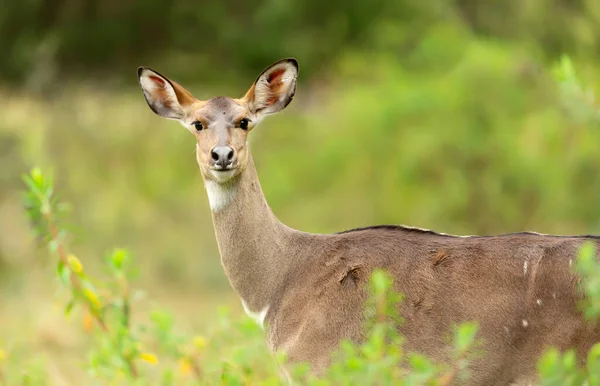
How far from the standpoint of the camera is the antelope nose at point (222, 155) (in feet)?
19.9

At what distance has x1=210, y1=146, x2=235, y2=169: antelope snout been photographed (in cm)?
607

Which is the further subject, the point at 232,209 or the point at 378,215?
the point at 378,215

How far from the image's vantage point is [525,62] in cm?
1464

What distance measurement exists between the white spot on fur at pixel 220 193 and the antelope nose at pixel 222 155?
0.26m

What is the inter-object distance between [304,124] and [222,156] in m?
11.2

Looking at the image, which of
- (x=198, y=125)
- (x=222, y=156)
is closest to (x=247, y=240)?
(x=222, y=156)

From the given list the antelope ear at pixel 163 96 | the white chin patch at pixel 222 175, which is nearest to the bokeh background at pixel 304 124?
the antelope ear at pixel 163 96

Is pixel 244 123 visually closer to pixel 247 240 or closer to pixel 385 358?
pixel 247 240

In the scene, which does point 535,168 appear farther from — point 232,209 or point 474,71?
point 232,209

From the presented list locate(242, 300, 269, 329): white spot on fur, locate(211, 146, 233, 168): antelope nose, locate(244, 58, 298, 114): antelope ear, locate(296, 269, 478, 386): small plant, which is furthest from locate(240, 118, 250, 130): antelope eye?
locate(296, 269, 478, 386): small plant

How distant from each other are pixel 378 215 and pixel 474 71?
231 cm

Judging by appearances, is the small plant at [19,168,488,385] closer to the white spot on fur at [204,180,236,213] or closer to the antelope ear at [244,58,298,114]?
the white spot on fur at [204,180,236,213]

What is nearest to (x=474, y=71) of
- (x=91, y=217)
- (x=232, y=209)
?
(x=91, y=217)

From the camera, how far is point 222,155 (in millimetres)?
6059
